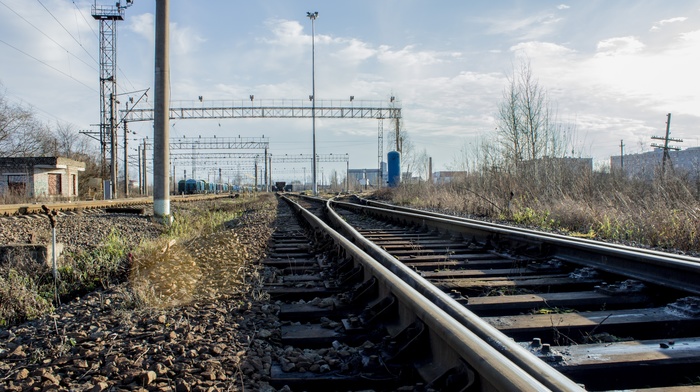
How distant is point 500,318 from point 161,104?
9.78 m

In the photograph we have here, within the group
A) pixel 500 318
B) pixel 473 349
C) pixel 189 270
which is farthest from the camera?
Answer: pixel 189 270

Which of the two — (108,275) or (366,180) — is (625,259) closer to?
(108,275)

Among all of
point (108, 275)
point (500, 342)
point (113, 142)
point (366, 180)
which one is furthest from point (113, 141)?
point (366, 180)

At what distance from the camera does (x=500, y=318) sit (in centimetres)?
302

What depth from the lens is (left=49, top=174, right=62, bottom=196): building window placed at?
33872 mm

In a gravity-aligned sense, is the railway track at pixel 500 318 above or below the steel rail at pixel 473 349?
below

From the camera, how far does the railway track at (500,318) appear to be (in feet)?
7.02

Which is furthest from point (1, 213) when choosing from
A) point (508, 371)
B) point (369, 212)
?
point (508, 371)

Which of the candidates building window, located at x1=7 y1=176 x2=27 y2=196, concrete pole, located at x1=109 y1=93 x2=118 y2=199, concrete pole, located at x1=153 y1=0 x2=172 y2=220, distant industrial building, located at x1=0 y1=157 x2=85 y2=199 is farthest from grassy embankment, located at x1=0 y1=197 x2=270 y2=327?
distant industrial building, located at x1=0 y1=157 x2=85 y2=199

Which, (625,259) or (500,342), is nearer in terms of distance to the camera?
(500,342)

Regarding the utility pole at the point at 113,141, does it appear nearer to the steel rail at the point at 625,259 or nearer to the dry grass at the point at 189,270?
the dry grass at the point at 189,270

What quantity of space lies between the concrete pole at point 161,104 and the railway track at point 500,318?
20.3 ft

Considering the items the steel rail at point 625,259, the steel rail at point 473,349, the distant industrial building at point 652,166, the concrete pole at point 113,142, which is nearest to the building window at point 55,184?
the concrete pole at point 113,142

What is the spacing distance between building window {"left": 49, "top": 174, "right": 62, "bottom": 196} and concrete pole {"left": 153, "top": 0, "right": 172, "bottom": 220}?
2786 centimetres
